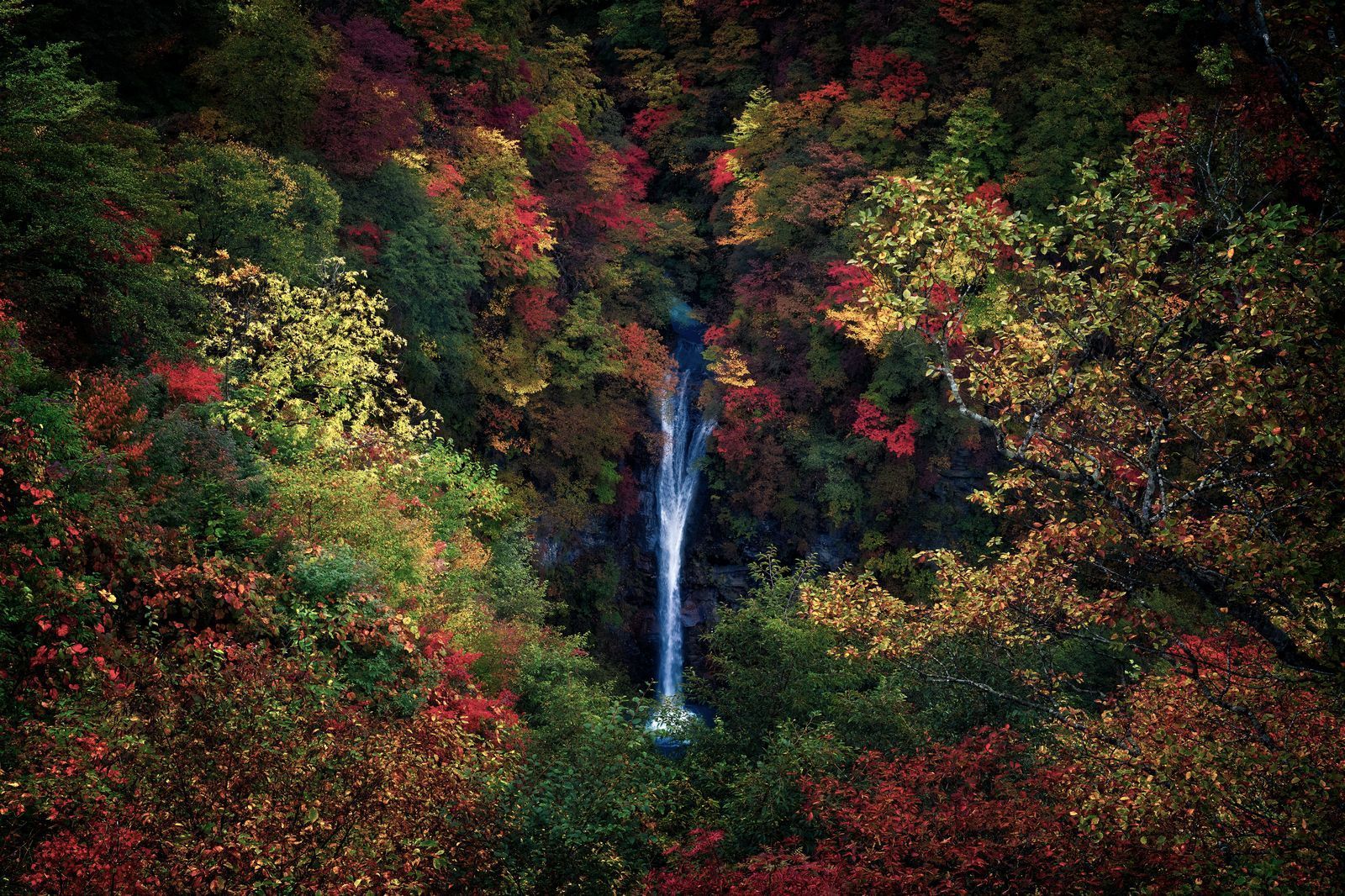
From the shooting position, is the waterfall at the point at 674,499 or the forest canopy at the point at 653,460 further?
the waterfall at the point at 674,499

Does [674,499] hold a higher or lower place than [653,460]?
lower

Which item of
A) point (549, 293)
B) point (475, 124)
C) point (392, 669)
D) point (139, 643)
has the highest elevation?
point (475, 124)

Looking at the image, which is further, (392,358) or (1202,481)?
(392,358)

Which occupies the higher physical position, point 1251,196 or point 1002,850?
point 1251,196

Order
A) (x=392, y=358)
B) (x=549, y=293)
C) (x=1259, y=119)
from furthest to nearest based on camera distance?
1. (x=549, y=293)
2. (x=392, y=358)
3. (x=1259, y=119)

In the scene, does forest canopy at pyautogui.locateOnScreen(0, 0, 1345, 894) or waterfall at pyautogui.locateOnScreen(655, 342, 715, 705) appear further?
waterfall at pyautogui.locateOnScreen(655, 342, 715, 705)

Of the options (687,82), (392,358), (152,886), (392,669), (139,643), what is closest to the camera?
(152,886)

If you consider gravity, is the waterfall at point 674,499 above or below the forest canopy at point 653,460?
below

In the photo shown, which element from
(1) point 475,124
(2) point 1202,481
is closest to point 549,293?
(1) point 475,124

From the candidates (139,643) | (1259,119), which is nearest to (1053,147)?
(1259,119)

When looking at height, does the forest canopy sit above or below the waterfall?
above

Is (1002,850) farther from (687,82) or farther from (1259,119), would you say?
(687,82)
